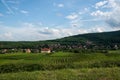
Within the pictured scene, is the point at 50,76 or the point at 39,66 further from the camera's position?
the point at 39,66

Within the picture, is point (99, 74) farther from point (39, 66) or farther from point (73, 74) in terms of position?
point (39, 66)

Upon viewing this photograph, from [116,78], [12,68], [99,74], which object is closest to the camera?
[116,78]

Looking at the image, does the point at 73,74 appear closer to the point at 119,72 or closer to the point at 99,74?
the point at 99,74

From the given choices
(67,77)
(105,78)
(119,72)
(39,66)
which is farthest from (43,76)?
(39,66)

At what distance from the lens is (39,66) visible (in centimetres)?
3834

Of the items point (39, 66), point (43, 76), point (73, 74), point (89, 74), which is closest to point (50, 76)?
point (43, 76)

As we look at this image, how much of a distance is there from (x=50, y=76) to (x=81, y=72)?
14.6 feet

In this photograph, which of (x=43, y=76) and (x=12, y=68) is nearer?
(x=43, y=76)

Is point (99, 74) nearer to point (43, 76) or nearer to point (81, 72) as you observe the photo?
point (81, 72)

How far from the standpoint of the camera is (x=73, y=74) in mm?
26781

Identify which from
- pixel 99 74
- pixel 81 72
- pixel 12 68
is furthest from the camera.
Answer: pixel 12 68

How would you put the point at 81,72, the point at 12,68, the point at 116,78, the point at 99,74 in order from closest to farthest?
the point at 116,78 → the point at 99,74 → the point at 81,72 → the point at 12,68

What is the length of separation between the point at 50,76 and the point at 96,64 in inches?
565

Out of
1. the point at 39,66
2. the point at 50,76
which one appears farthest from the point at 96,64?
the point at 50,76
